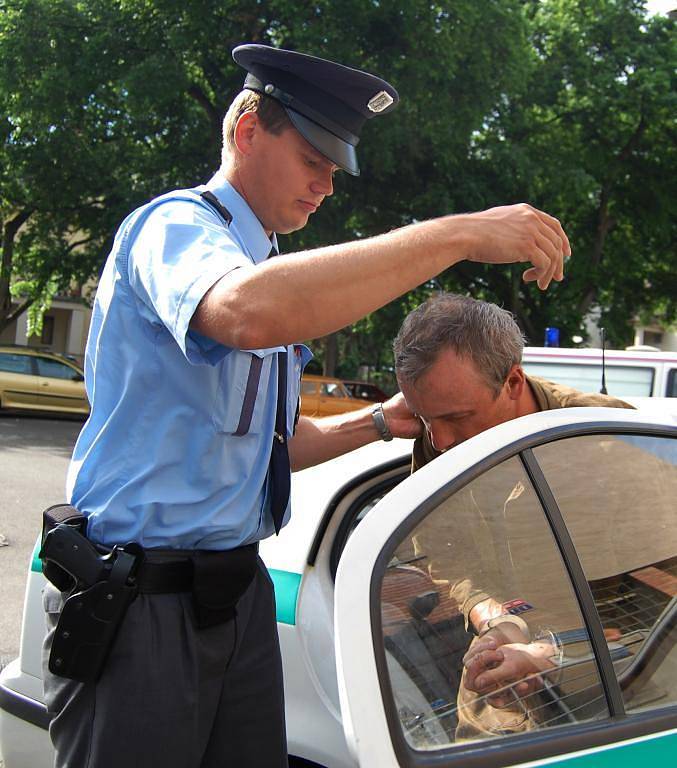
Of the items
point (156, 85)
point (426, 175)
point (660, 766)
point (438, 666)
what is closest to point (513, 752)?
point (438, 666)

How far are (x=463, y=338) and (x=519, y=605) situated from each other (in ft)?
2.20

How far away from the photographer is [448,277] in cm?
2103

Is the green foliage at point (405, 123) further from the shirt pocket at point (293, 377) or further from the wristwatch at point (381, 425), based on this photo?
the shirt pocket at point (293, 377)

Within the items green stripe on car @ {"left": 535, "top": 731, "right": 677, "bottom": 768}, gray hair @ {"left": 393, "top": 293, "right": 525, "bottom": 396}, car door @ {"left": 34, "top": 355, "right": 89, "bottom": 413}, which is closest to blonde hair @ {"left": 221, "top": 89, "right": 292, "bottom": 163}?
gray hair @ {"left": 393, "top": 293, "right": 525, "bottom": 396}

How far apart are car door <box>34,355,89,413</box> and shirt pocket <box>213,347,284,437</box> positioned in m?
16.2

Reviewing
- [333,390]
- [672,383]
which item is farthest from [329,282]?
[333,390]

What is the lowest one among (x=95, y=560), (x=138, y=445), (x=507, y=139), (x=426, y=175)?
(x=95, y=560)

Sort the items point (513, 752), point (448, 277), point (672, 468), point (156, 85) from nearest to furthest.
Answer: point (513, 752), point (672, 468), point (156, 85), point (448, 277)

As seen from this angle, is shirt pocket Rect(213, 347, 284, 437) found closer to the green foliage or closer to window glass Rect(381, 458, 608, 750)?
window glass Rect(381, 458, 608, 750)

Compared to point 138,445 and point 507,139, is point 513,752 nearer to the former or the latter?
point 138,445

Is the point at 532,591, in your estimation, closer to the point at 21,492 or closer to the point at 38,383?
the point at 21,492

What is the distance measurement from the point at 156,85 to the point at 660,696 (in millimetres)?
13087

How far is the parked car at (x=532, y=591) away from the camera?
1.27 metres

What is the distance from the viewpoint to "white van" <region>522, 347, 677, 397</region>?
7.87m
